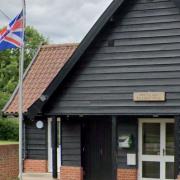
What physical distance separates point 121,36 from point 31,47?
49.7m

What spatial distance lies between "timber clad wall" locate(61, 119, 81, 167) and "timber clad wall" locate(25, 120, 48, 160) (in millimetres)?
3094

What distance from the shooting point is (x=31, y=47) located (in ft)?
208

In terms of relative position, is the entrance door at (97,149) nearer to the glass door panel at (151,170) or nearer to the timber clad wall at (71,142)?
the timber clad wall at (71,142)

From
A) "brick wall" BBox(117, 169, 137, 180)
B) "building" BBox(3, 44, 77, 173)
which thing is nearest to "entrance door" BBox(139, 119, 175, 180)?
"brick wall" BBox(117, 169, 137, 180)

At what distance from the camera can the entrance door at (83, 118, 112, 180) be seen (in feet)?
54.2

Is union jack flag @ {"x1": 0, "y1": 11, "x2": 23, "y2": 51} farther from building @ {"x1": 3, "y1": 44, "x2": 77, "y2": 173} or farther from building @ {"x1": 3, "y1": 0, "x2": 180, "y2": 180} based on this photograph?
building @ {"x1": 3, "y1": 44, "x2": 77, "y2": 173}

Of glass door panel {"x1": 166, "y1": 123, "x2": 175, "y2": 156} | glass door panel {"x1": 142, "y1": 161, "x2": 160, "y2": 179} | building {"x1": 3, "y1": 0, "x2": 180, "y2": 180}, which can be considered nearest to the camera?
building {"x1": 3, "y1": 0, "x2": 180, "y2": 180}

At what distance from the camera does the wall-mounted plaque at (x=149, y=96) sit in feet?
44.7

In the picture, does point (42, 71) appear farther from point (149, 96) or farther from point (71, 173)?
point (149, 96)

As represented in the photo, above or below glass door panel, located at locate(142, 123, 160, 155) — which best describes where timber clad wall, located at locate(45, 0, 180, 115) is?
above

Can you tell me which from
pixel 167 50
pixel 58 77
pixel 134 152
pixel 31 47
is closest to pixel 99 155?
pixel 134 152

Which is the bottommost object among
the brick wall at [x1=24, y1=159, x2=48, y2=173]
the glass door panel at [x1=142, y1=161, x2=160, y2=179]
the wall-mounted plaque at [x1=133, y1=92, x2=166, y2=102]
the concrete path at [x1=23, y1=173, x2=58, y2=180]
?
the concrete path at [x1=23, y1=173, x2=58, y2=180]

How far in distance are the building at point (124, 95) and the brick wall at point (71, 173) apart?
31mm

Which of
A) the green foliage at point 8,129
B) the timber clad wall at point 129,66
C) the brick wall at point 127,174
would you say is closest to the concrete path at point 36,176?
the brick wall at point 127,174
